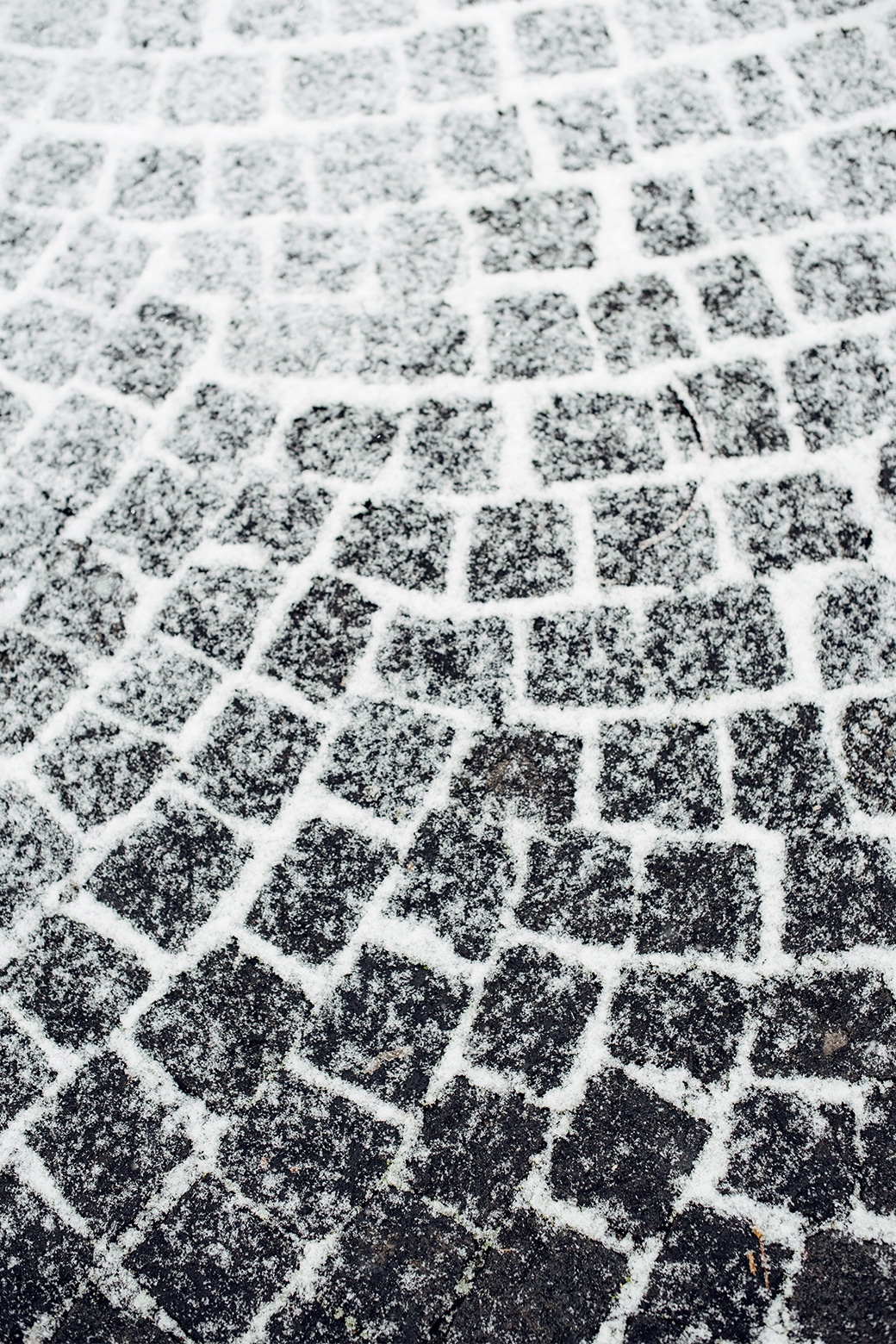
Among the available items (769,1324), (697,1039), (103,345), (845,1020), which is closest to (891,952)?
(845,1020)

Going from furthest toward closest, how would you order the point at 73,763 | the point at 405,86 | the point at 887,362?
the point at 405,86
the point at 887,362
the point at 73,763

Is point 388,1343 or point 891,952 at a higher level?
point 891,952

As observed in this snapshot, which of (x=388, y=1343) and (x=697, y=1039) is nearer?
(x=388, y=1343)

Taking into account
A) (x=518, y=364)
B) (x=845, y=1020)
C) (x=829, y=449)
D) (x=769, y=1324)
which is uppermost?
(x=518, y=364)

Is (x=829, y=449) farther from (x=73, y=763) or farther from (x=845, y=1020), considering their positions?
(x=73, y=763)

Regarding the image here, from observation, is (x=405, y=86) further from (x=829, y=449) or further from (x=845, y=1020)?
(x=845, y=1020)

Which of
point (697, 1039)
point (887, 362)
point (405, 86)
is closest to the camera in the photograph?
point (697, 1039)

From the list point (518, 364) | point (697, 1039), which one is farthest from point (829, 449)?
point (697, 1039)
